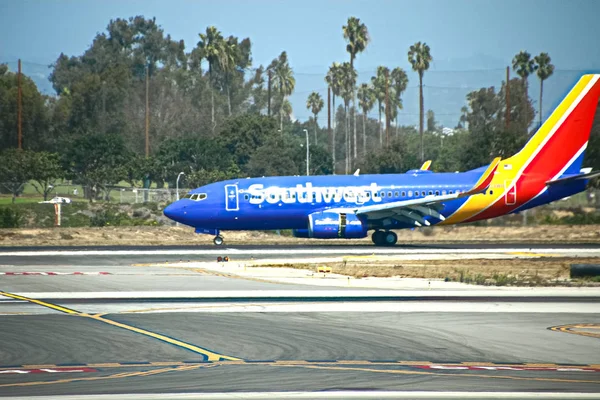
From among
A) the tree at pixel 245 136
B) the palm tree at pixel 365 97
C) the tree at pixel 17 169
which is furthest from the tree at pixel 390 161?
the palm tree at pixel 365 97

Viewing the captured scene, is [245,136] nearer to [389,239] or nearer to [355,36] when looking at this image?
[355,36]

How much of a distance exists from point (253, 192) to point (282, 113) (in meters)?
141

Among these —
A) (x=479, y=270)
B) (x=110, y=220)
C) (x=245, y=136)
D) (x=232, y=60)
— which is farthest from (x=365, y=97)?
(x=479, y=270)

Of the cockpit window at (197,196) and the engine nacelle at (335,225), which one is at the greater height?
the cockpit window at (197,196)

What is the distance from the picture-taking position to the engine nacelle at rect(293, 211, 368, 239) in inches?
1837

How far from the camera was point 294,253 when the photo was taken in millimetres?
43219

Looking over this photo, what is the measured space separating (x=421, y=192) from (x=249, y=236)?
13.4m

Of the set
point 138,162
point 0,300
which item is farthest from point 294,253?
point 138,162

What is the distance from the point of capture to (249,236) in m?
57.2

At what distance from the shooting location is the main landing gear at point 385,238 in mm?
49156

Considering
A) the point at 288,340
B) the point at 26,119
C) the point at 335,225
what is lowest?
the point at 288,340

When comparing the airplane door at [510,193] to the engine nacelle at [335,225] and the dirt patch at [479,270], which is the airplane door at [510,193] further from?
the dirt patch at [479,270]

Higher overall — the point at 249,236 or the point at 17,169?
the point at 17,169

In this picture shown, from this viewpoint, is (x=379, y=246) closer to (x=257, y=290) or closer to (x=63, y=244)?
(x=63, y=244)
